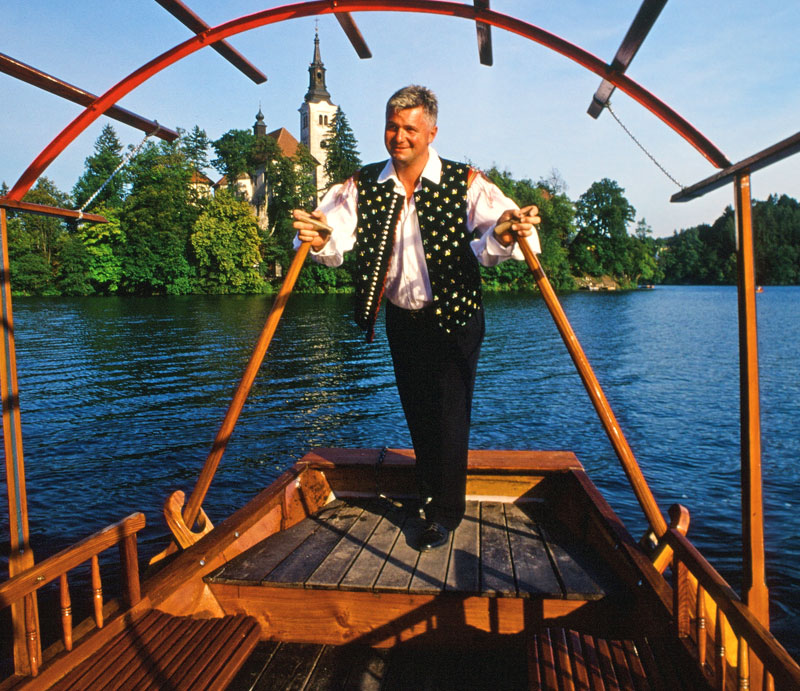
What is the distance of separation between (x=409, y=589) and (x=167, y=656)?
103 cm

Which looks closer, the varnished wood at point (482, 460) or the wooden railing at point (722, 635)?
the wooden railing at point (722, 635)

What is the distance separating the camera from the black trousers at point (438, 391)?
3316 millimetres

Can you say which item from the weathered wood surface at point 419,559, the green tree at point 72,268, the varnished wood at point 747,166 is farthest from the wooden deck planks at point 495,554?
the green tree at point 72,268

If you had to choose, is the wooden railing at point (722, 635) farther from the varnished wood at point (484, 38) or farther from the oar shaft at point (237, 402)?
the varnished wood at point (484, 38)

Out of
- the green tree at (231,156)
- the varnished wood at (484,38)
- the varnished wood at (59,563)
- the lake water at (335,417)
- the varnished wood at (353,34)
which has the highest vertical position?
the green tree at (231,156)

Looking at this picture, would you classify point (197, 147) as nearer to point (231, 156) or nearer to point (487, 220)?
point (231, 156)

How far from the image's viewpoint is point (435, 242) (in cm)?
314

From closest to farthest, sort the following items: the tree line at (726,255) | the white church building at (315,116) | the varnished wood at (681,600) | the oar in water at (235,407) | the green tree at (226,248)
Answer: the varnished wood at (681,600), the oar in water at (235,407), the green tree at (226,248), the white church building at (315,116), the tree line at (726,255)

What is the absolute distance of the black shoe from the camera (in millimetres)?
3350

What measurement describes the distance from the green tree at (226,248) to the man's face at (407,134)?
51826mm

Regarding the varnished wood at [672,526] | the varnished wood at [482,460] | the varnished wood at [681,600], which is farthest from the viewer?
the varnished wood at [482,460]

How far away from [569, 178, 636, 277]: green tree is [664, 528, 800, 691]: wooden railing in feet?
263

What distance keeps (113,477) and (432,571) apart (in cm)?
711

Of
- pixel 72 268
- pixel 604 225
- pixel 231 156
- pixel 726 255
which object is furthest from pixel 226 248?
pixel 726 255
